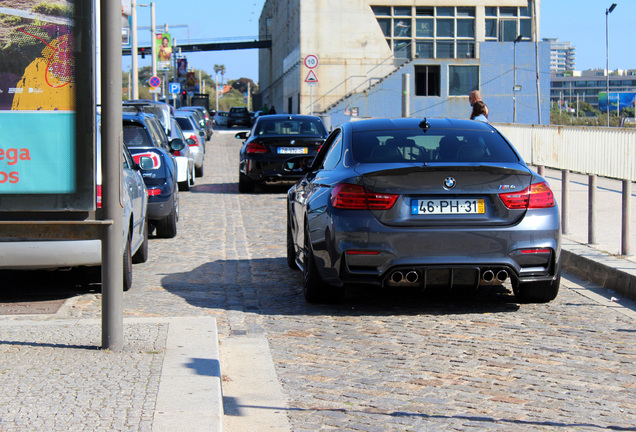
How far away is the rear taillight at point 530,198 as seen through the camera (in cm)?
709

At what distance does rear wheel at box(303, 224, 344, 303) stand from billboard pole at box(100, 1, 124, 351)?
6.97 ft

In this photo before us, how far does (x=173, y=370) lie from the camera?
199 inches

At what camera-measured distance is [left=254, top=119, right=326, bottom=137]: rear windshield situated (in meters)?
19.1

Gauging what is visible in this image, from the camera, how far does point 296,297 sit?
320 inches

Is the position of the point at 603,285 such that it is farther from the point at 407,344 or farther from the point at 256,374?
the point at 256,374

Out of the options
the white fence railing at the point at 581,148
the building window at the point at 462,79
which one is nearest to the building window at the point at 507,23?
the building window at the point at 462,79

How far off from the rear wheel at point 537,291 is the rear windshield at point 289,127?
455 inches

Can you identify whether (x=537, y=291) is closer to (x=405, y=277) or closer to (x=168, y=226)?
(x=405, y=277)

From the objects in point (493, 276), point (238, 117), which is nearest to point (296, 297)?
point (493, 276)

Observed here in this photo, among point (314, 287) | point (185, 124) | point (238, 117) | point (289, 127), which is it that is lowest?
point (314, 287)

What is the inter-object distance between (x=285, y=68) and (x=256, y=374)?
75.3 metres

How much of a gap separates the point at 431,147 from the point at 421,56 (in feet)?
175

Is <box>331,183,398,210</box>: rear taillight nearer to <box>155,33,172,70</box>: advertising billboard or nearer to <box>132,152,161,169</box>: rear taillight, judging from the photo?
<box>132,152,161,169</box>: rear taillight

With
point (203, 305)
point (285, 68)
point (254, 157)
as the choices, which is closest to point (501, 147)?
point (203, 305)
